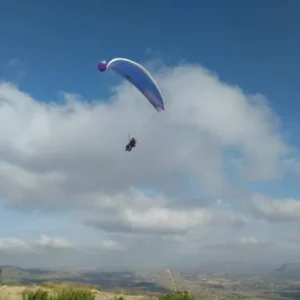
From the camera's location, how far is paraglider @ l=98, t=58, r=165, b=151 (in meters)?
33.6

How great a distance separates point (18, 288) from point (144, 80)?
20697 mm

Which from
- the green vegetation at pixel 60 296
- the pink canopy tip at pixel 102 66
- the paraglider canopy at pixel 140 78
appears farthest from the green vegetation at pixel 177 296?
the pink canopy tip at pixel 102 66

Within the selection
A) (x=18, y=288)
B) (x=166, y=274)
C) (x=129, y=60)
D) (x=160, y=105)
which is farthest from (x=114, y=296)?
(x=129, y=60)

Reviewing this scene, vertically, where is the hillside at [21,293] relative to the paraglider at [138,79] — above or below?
below

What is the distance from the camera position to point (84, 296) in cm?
2591

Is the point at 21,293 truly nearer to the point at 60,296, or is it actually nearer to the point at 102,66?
the point at 60,296

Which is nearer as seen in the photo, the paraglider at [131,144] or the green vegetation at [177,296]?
the green vegetation at [177,296]

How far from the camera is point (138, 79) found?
35281 millimetres

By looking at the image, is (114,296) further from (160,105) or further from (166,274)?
(160,105)

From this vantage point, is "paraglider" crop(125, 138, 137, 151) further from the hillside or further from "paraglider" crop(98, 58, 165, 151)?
the hillside

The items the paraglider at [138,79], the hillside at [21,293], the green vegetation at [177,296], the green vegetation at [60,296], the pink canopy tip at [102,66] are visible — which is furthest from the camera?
the paraglider at [138,79]

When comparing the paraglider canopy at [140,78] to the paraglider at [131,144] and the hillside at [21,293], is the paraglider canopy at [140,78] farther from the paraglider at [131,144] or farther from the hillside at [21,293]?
the hillside at [21,293]

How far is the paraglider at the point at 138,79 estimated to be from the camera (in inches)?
1323

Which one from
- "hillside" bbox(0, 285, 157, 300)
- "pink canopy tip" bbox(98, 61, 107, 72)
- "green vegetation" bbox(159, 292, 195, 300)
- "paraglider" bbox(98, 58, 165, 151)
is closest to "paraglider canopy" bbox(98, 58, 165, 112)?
"paraglider" bbox(98, 58, 165, 151)
